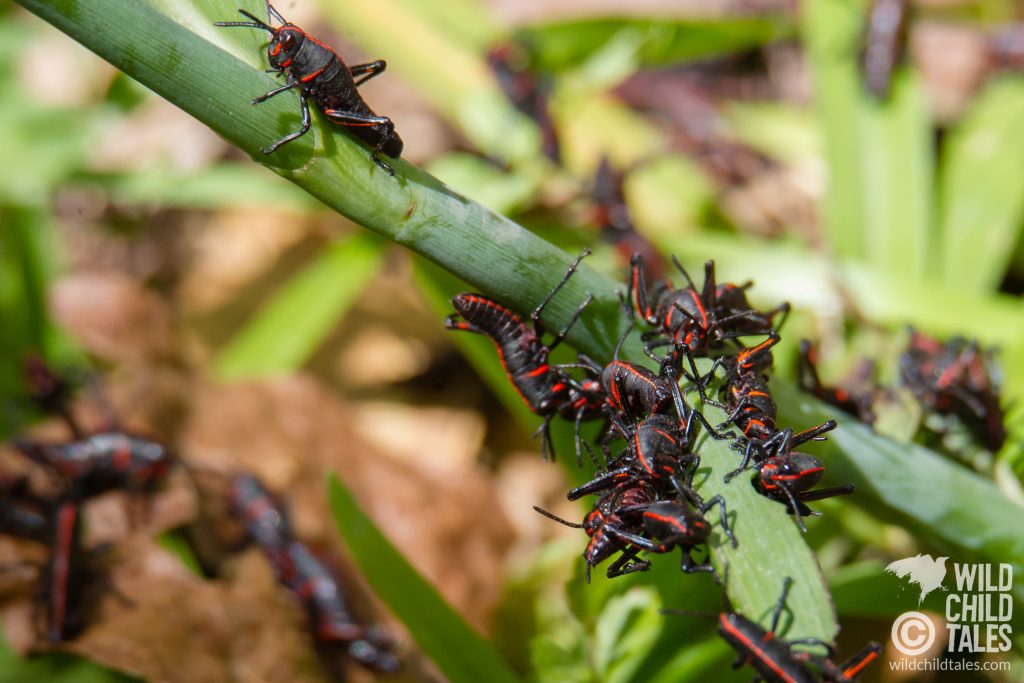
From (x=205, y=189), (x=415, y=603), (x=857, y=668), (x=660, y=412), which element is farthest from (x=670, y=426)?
A: (x=205, y=189)

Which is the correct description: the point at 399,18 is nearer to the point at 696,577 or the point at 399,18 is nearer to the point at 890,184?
the point at 890,184

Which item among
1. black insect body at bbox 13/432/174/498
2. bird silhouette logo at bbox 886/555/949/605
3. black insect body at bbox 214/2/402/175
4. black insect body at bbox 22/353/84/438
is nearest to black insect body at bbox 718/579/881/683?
bird silhouette logo at bbox 886/555/949/605

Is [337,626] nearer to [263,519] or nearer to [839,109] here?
[263,519]

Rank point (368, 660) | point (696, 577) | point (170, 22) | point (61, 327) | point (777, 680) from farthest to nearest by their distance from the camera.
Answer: point (61, 327) < point (368, 660) < point (696, 577) < point (777, 680) < point (170, 22)

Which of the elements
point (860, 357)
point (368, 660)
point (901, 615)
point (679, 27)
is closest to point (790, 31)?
point (679, 27)

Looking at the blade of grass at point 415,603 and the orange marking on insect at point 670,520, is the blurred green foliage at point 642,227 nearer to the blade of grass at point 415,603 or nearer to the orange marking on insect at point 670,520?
the blade of grass at point 415,603

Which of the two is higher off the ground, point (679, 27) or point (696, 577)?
point (679, 27)
